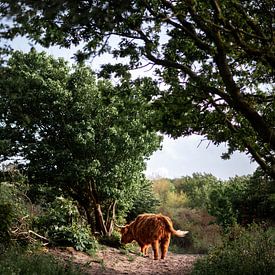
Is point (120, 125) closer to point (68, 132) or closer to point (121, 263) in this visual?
point (68, 132)

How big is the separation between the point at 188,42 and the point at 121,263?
24.5 feet

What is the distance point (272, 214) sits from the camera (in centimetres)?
1923

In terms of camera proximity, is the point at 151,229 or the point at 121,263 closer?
the point at 121,263

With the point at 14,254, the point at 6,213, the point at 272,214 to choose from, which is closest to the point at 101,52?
the point at 14,254

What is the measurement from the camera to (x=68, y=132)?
15.0m

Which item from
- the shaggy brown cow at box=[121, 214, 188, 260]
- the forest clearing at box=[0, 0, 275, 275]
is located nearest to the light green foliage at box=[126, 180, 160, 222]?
the forest clearing at box=[0, 0, 275, 275]

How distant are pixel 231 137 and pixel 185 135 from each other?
1393mm

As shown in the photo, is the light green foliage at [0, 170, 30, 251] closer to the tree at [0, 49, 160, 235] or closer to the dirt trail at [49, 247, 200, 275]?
the dirt trail at [49, 247, 200, 275]

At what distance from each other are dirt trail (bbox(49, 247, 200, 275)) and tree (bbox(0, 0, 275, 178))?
4549 mm

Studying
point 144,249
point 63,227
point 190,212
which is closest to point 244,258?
point 63,227

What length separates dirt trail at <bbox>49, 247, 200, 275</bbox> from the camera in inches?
432

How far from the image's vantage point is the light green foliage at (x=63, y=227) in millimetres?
12617

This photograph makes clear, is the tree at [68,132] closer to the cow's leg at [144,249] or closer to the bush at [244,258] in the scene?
the cow's leg at [144,249]

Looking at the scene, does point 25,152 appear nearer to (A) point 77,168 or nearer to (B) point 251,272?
(A) point 77,168
